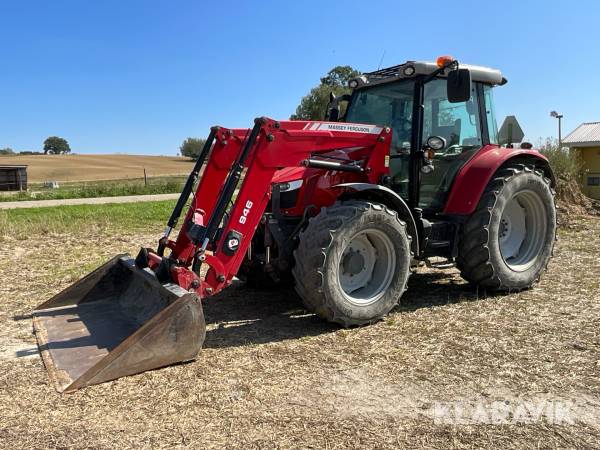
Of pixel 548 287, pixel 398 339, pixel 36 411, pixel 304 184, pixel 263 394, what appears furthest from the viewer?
pixel 548 287

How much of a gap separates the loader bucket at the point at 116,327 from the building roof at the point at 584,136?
17.8 metres

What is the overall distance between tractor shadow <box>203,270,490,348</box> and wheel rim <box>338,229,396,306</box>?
0.42m

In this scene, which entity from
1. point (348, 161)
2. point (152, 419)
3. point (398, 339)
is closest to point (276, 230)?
point (348, 161)

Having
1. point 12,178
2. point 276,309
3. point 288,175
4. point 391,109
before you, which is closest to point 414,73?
point 391,109

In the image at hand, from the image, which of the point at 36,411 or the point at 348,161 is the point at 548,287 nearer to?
the point at 348,161

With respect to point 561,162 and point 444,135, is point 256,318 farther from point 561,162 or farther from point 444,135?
point 561,162

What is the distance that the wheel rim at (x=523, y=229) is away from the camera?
6262 mm

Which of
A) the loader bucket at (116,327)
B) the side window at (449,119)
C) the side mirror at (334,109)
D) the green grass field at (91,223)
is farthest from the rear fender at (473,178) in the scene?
the green grass field at (91,223)

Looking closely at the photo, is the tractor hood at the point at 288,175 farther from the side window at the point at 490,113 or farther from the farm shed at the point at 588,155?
the farm shed at the point at 588,155

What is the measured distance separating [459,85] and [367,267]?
6.24ft

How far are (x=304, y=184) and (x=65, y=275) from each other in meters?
3.74

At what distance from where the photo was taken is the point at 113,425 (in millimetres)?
3100

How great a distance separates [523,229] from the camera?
253 inches

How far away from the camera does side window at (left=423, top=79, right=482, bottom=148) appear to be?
5.67 metres
